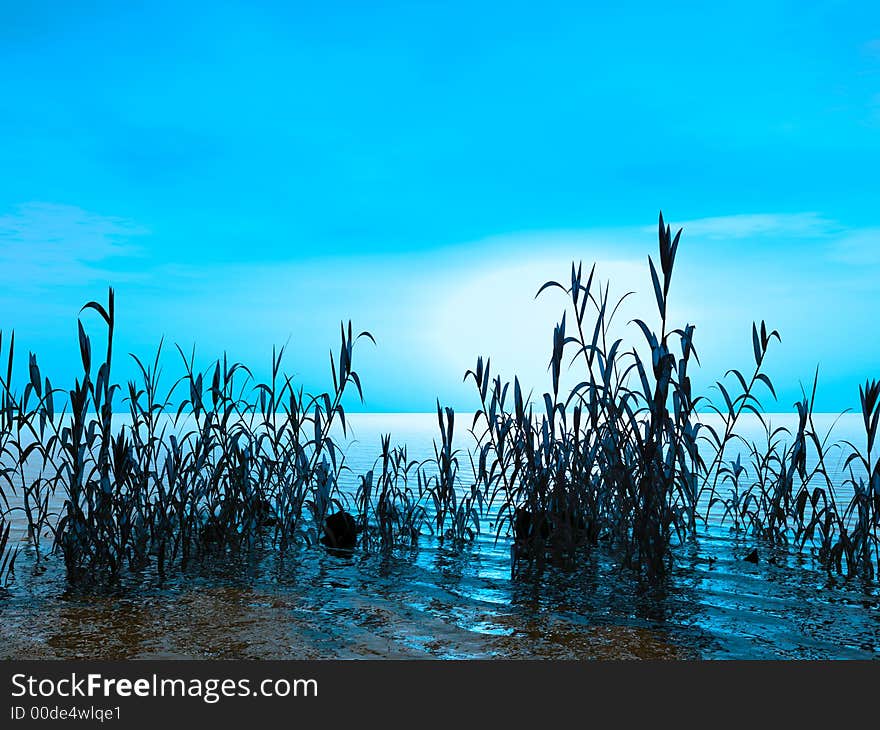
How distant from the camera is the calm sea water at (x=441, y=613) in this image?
347cm

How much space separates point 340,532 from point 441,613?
7.47ft

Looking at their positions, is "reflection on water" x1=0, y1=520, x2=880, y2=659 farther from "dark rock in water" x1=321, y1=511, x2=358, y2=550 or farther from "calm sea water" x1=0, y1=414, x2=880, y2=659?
"dark rock in water" x1=321, y1=511, x2=358, y2=550

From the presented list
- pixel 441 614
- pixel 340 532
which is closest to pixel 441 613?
pixel 441 614

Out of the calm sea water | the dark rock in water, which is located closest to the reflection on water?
the calm sea water

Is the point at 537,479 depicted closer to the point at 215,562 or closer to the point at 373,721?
the point at 215,562

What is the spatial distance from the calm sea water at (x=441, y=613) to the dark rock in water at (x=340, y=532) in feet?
1.78

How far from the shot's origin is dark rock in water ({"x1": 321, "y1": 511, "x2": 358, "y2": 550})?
6098 mm

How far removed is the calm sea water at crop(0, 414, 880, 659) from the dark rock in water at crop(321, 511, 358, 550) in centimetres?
54

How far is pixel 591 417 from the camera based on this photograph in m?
4.72

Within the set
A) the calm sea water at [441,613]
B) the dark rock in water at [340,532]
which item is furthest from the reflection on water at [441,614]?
the dark rock in water at [340,532]

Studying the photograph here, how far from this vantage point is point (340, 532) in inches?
243

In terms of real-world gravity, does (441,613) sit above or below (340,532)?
below

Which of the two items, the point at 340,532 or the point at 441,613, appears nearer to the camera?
the point at 441,613

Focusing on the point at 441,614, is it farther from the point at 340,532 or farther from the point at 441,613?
the point at 340,532
